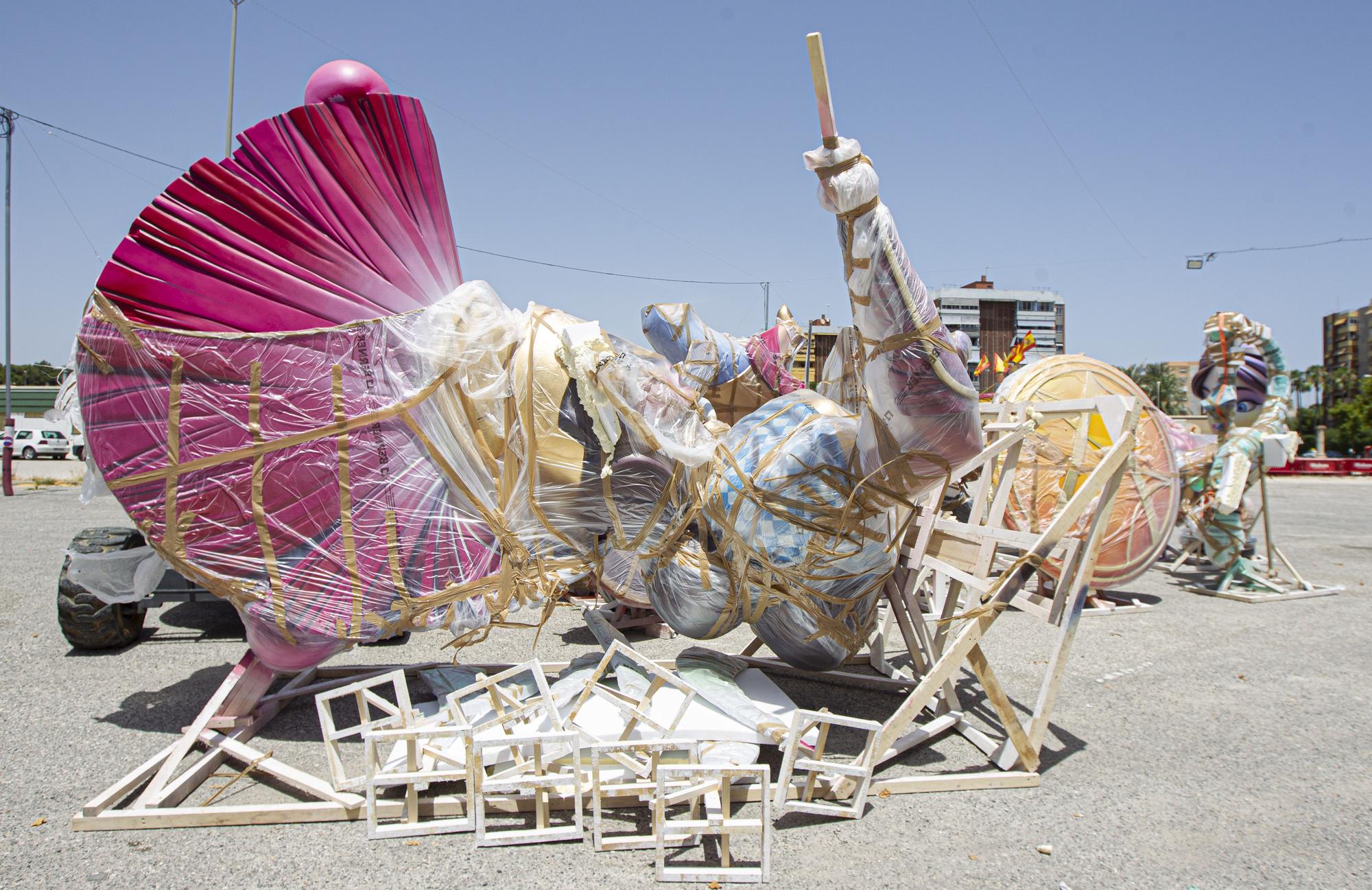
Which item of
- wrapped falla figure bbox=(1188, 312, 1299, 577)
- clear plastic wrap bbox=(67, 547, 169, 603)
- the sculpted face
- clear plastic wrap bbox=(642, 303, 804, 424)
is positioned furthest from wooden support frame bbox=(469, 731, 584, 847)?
the sculpted face

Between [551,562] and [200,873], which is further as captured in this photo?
[551,562]

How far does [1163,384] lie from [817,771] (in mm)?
61407

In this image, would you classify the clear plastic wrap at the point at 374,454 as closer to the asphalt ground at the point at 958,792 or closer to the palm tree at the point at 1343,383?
the asphalt ground at the point at 958,792

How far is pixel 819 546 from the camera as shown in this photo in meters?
3.66

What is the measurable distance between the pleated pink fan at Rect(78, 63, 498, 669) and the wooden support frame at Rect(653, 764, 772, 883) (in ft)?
4.98

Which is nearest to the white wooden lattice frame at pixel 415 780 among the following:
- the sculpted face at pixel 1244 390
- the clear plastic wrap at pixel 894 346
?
the clear plastic wrap at pixel 894 346

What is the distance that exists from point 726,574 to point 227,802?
2.39m

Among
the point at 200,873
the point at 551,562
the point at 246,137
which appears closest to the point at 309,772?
the point at 200,873

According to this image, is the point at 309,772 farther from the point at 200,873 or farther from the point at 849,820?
the point at 849,820

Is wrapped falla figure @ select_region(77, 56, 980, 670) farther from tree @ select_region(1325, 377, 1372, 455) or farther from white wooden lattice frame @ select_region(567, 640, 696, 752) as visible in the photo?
tree @ select_region(1325, 377, 1372, 455)

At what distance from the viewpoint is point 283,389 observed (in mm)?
3596

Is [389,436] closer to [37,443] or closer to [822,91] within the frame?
[822,91]

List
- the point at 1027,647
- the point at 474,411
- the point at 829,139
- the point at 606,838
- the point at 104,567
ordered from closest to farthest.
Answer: the point at 829,139 → the point at 606,838 → the point at 474,411 → the point at 104,567 → the point at 1027,647

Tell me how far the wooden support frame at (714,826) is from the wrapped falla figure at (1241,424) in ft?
24.4
